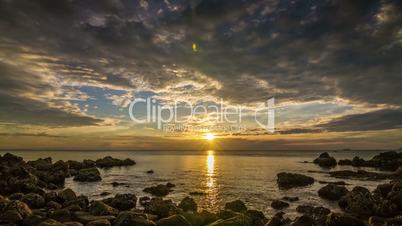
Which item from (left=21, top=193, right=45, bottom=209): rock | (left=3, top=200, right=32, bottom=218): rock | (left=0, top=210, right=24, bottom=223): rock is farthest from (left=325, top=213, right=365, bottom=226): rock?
(left=21, top=193, right=45, bottom=209): rock

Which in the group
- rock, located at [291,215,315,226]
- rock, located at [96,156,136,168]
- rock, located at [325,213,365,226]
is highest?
rock, located at [291,215,315,226]

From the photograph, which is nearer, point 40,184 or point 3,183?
point 3,183

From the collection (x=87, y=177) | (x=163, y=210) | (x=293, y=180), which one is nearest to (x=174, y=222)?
(x=163, y=210)

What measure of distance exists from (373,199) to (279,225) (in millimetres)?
15170

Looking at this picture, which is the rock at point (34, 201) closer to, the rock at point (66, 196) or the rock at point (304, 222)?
the rock at point (66, 196)

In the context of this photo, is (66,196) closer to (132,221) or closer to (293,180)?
(132,221)

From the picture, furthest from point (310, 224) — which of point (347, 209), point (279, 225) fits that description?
point (347, 209)

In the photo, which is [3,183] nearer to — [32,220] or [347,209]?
[32,220]

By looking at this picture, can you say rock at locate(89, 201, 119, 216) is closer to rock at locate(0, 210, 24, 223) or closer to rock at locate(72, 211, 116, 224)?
rock at locate(72, 211, 116, 224)

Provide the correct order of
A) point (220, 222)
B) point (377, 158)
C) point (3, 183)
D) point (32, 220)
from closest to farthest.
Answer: point (220, 222) → point (32, 220) → point (3, 183) → point (377, 158)

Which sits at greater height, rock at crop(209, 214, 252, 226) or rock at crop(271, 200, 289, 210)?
rock at crop(209, 214, 252, 226)

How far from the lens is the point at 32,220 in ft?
67.9

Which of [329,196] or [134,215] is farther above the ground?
[134,215]

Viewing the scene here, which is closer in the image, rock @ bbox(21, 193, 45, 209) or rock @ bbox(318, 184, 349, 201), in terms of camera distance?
rock @ bbox(21, 193, 45, 209)
